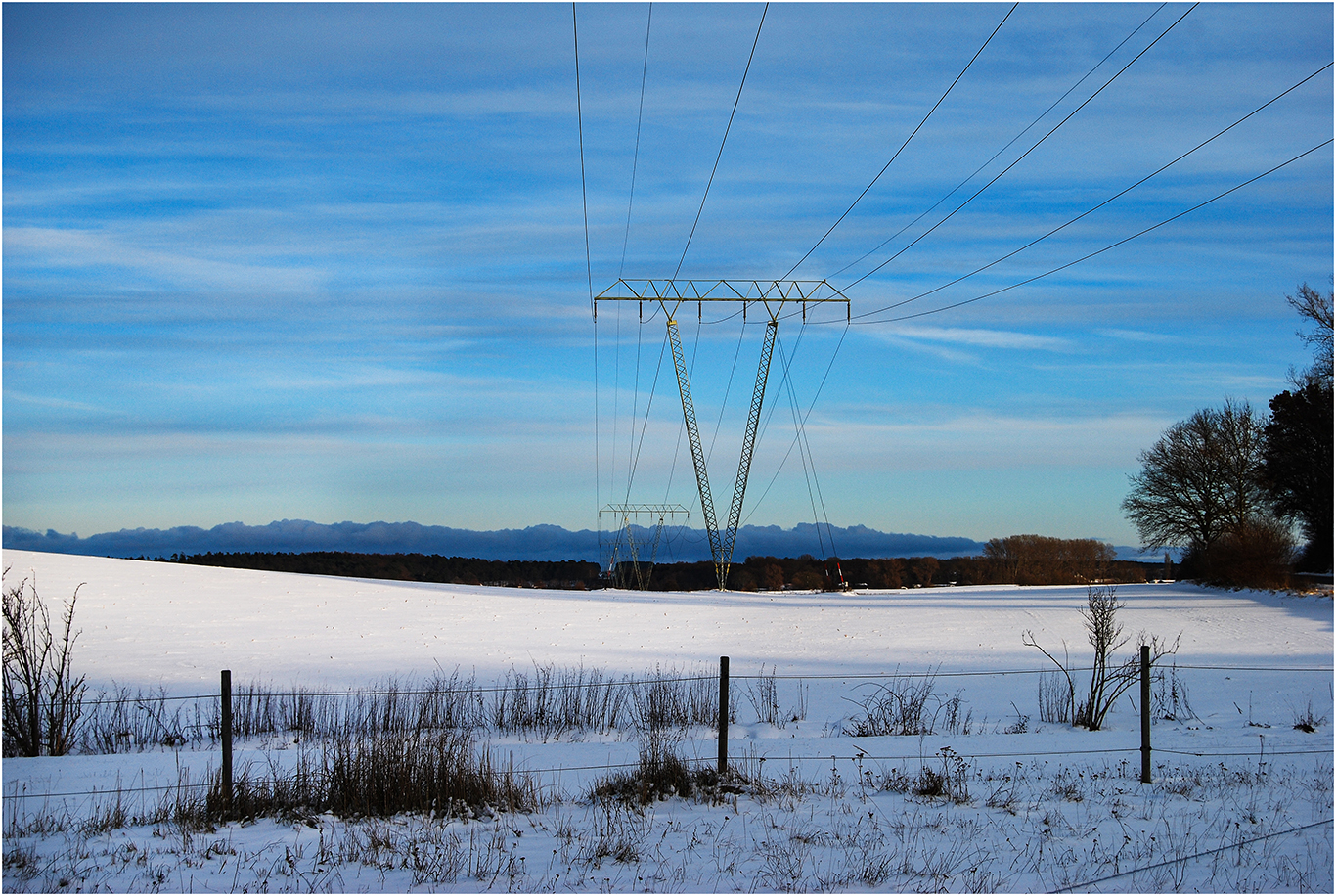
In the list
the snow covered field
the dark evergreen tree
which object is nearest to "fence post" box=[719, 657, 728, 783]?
the snow covered field

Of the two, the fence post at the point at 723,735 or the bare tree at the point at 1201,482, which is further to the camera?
the bare tree at the point at 1201,482

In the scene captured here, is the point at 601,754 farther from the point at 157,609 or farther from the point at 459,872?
the point at 157,609

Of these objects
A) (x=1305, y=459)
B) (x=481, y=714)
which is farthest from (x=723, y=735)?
(x=1305, y=459)

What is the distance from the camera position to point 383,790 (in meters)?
10.6

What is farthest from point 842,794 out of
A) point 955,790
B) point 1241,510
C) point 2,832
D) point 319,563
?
point 319,563

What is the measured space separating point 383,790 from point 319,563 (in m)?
92.4

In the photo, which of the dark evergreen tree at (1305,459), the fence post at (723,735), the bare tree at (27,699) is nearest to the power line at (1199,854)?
the fence post at (723,735)

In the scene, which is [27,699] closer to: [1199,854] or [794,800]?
[794,800]

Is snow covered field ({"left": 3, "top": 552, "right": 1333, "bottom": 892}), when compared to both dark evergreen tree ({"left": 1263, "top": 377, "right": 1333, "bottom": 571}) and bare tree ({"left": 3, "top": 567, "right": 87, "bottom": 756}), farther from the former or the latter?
dark evergreen tree ({"left": 1263, "top": 377, "right": 1333, "bottom": 571})

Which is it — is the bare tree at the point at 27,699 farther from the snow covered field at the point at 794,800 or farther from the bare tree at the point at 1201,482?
Answer: the bare tree at the point at 1201,482

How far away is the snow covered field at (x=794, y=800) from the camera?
8352 mm

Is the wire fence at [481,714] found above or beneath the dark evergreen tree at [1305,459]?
beneath

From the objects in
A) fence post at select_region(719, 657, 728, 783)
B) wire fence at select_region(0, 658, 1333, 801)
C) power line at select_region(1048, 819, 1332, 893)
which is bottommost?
wire fence at select_region(0, 658, 1333, 801)

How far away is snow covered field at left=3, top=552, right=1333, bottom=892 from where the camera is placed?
27.4ft
